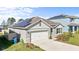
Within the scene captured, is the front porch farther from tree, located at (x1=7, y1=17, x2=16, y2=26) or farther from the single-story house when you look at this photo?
tree, located at (x1=7, y1=17, x2=16, y2=26)

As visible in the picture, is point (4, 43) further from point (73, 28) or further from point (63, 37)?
point (73, 28)

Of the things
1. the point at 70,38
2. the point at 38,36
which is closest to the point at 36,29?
the point at 38,36

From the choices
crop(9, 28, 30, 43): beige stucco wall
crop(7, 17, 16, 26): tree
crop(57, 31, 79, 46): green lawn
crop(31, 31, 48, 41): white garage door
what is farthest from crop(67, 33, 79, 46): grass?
crop(7, 17, 16, 26): tree

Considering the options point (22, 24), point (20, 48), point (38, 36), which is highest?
point (22, 24)

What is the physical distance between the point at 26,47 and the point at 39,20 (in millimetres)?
292

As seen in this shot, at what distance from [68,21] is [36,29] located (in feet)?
1.07

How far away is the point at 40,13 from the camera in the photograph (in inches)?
74.4

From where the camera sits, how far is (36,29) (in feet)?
6.31

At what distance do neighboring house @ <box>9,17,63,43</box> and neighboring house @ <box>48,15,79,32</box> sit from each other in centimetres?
4

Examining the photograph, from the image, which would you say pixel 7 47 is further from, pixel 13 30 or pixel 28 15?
pixel 28 15

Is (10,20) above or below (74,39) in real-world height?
above
